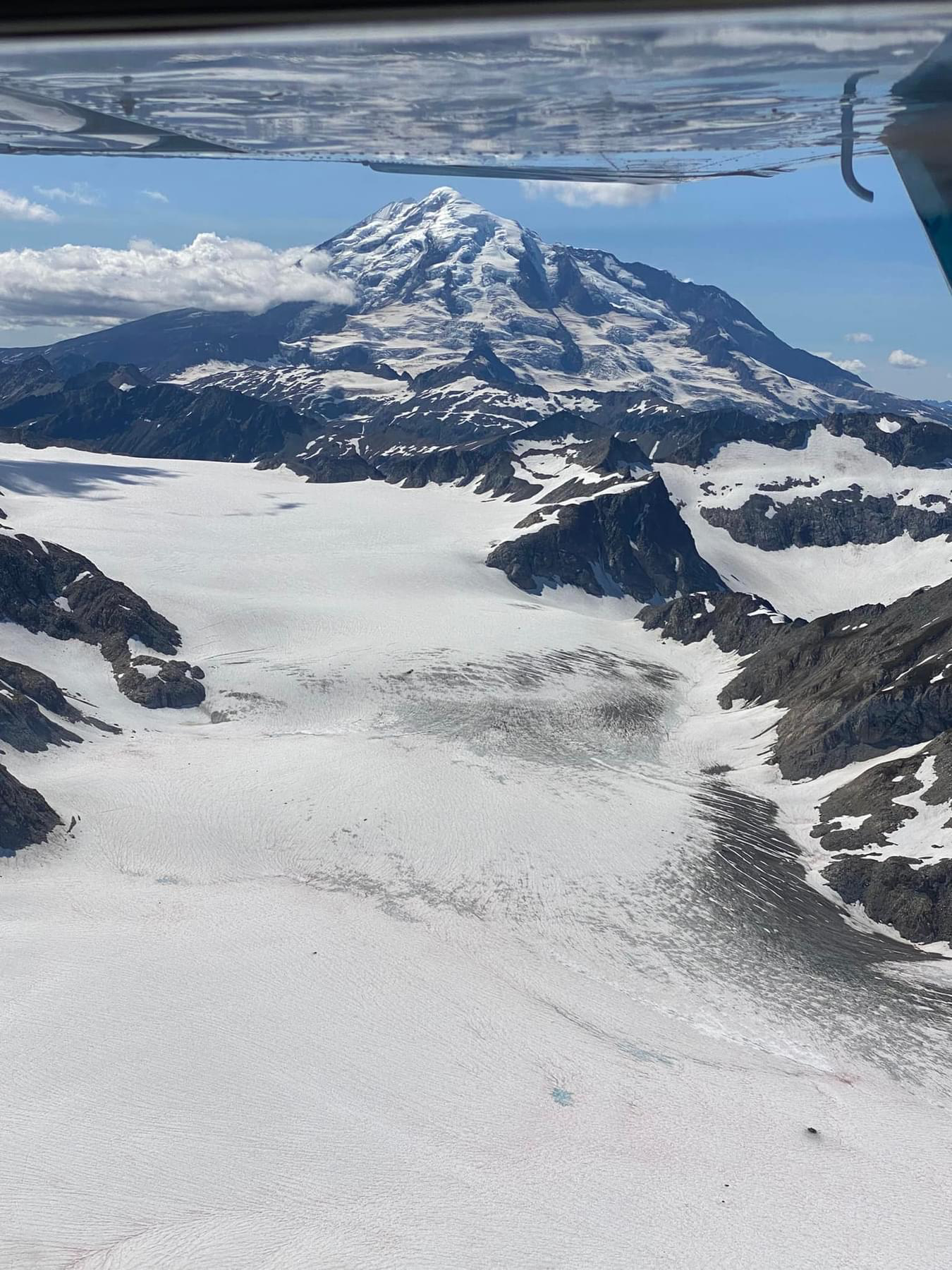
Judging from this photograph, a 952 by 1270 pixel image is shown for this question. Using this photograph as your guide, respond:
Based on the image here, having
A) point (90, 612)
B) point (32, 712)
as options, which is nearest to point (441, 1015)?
point (32, 712)

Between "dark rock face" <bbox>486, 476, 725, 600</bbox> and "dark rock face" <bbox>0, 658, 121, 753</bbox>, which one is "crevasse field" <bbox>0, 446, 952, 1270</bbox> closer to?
"dark rock face" <bbox>0, 658, 121, 753</bbox>

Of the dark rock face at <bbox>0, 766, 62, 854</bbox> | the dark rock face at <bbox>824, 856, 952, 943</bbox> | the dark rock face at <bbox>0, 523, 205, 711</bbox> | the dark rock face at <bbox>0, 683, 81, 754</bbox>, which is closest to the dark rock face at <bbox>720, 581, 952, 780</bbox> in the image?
the dark rock face at <bbox>824, 856, 952, 943</bbox>

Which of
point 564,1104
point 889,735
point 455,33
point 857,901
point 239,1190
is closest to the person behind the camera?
point 455,33

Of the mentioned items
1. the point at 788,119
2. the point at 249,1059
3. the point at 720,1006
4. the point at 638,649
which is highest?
the point at 788,119

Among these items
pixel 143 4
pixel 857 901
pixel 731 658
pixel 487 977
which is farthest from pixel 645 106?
pixel 731 658

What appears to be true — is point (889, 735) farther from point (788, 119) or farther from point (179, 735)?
point (788, 119)

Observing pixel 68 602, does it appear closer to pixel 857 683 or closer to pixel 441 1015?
pixel 441 1015

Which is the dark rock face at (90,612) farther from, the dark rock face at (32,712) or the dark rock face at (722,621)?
the dark rock face at (722,621)
